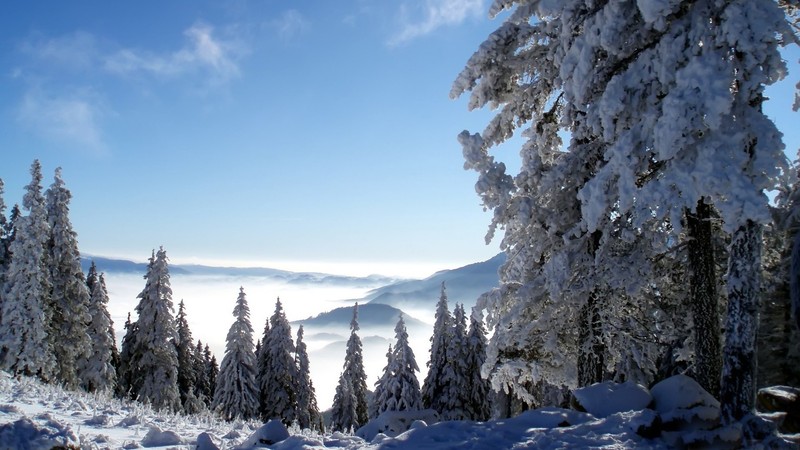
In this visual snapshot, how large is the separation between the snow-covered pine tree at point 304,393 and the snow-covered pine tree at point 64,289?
57.0ft

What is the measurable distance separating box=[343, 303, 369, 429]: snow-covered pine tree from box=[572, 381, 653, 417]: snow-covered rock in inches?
1667

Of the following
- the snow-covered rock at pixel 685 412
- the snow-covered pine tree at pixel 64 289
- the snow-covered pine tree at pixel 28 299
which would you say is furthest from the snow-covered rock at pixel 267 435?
the snow-covered pine tree at pixel 64 289

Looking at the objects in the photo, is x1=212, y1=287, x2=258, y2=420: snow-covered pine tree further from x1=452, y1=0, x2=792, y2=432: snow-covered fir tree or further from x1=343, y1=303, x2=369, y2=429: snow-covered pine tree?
x1=452, y1=0, x2=792, y2=432: snow-covered fir tree

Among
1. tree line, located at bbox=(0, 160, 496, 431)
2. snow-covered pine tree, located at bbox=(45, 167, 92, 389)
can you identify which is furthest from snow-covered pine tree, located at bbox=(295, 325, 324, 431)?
snow-covered pine tree, located at bbox=(45, 167, 92, 389)

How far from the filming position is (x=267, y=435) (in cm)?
837

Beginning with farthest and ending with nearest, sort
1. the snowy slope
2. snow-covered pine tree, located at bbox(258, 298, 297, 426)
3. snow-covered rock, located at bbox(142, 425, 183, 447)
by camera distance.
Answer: snow-covered pine tree, located at bbox(258, 298, 297, 426)
snow-covered rock, located at bbox(142, 425, 183, 447)
the snowy slope

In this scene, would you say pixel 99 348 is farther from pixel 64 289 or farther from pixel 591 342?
pixel 591 342

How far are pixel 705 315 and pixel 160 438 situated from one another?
1030cm

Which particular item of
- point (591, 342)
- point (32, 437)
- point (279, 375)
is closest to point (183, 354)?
point (279, 375)

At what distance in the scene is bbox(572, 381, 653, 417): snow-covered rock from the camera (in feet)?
32.0

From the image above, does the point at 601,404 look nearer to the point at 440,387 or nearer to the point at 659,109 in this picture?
the point at 659,109

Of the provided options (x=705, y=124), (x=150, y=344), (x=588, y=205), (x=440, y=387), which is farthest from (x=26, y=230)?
(x=705, y=124)

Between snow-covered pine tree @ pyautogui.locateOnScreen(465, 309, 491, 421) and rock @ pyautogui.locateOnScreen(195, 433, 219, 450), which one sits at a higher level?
rock @ pyautogui.locateOnScreen(195, 433, 219, 450)

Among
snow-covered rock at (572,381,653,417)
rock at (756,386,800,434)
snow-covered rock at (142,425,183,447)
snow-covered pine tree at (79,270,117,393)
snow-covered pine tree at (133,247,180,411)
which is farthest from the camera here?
snow-covered pine tree at (79,270,117,393)
